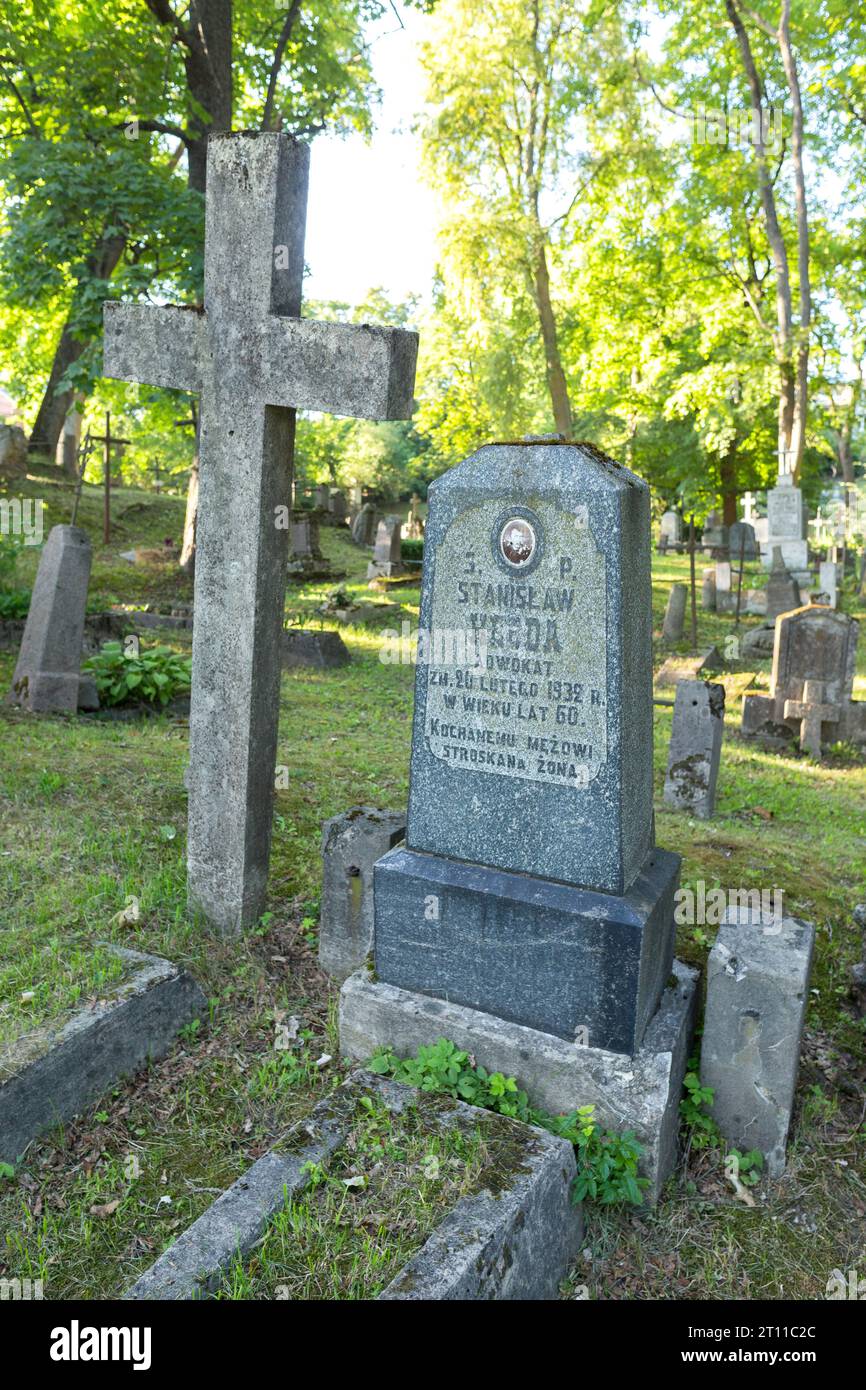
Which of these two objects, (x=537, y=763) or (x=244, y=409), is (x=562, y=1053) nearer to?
(x=537, y=763)

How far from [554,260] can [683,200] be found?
278 centimetres

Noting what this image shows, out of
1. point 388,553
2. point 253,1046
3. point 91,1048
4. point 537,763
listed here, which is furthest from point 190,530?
point 537,763

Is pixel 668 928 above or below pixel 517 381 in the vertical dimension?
below

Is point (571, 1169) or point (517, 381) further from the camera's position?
point (517, 381)

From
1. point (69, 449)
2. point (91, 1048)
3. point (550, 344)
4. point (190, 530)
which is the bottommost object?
point (91, 1048)

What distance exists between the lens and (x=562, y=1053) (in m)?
3.33

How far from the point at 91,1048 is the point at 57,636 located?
5.24m

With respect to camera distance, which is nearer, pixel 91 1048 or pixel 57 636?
pixel 91 1048

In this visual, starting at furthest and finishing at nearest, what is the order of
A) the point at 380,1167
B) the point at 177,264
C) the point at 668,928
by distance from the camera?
the point at 177,264 → the point at 668,928 → the point at 380,1167

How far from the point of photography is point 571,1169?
2979 mm

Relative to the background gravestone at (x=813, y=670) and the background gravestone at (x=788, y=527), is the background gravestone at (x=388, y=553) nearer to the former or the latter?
the background gravestone at (x=788, y=527)
